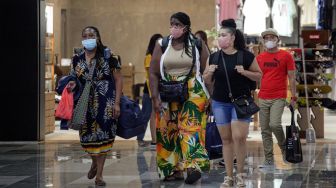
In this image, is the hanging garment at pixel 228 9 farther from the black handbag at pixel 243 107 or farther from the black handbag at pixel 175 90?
the black handbag at pixel 243 107

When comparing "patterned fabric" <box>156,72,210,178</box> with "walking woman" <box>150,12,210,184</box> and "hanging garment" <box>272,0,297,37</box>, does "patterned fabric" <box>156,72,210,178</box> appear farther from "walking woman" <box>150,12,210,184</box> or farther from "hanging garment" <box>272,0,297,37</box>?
"hanging garment" <box>272,0,297,37</box>

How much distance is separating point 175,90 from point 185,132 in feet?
1.46

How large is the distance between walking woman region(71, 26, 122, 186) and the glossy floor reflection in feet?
1.41

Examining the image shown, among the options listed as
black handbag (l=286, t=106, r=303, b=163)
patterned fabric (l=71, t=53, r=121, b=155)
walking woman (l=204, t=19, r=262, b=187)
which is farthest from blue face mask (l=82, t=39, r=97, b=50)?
black handbag (l=286, t=106, r=303, b=163)

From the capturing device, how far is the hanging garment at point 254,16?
19422 millimetres

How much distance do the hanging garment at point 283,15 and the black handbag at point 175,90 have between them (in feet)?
40.9

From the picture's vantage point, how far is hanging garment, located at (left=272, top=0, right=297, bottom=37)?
21.2 metres

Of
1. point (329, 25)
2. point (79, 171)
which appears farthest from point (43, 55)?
point (329, 25)

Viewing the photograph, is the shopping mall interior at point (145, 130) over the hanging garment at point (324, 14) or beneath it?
beneath

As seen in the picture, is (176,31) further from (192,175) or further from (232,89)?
(192,175)

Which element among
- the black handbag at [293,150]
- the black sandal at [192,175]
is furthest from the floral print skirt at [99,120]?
the black handbag at [293,150]

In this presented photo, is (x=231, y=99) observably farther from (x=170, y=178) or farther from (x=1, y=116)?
(x=1, y=116)

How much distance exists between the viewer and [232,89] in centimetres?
859

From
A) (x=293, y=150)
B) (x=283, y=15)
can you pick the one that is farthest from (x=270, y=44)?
(x=283, y=15)
